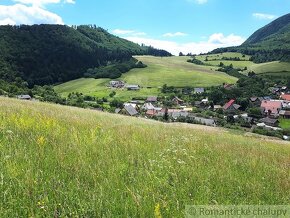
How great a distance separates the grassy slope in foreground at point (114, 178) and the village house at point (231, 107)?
4976 inches

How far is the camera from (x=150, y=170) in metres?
5.91

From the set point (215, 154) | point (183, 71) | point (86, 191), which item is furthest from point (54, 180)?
point (183, 71)

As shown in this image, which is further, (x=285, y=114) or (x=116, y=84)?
(x=116, y=84)

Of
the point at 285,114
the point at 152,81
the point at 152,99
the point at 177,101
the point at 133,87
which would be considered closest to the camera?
the point at 285,114

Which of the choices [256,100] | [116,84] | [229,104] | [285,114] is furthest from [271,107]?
[116,84]

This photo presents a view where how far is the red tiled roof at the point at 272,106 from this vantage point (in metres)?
134

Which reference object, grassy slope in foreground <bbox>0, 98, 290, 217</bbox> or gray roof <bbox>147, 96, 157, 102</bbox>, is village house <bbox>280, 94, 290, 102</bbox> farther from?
grassy slope in foreground <bbox>0, 98, 290, 217</bbox>

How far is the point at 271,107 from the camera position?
443 ft

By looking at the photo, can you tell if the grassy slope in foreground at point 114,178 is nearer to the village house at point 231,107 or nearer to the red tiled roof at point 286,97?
the village house at point 231,107

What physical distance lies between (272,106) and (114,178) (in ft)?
456

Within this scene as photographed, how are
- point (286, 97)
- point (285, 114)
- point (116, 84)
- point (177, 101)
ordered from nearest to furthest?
1. point (285, 114)
2. point (177, 101)
3. point (286, 97)
4. point (116, 84)

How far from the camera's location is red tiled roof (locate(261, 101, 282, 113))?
439ft

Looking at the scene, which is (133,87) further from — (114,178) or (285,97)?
(114,178)

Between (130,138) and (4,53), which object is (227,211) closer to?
Result: (130,138)
